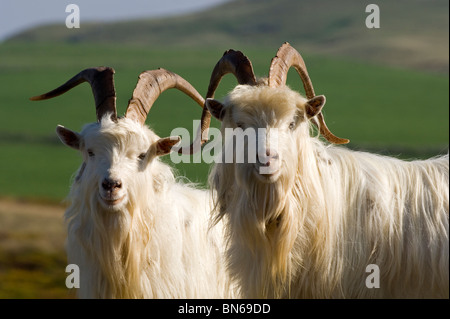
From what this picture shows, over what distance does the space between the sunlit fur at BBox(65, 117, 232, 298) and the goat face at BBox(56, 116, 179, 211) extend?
11mm

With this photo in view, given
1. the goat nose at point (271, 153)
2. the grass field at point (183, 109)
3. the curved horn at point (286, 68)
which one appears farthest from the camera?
the grass field at point (183, 109)

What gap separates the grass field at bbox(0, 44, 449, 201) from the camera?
2108 inches

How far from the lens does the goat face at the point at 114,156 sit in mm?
8359

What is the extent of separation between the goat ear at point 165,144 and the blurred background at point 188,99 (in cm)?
217

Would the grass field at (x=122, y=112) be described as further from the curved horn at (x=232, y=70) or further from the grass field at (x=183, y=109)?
the curved horn at (x=232, y=70)

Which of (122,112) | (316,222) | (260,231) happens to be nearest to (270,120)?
(260,231)

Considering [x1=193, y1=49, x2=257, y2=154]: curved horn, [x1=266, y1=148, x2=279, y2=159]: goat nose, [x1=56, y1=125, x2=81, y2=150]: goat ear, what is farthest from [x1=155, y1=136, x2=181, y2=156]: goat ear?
[x1=266, y1=148, x2=279, y2=159]: goat nose

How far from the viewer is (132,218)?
8.71m

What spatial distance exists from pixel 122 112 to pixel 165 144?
43.0 meters

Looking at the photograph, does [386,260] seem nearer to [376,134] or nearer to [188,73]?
[376,134]

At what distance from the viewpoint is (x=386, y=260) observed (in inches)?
319

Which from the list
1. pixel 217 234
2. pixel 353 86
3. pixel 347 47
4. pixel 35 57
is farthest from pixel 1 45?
pixel 217 234

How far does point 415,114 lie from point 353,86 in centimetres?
815

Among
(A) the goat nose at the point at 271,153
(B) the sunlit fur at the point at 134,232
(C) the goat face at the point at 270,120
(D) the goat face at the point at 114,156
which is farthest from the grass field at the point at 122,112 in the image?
(A) the goat nose at the point at 271,153
